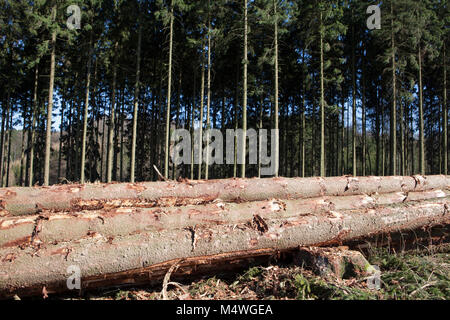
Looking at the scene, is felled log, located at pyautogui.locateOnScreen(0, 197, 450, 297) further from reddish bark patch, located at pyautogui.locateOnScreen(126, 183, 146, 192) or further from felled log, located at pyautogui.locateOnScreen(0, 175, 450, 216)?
reddish bark patch, located at pyautogui.locateOnScreen(126, 183, 146, 192)

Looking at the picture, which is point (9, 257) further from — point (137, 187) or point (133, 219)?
point (137, 187)

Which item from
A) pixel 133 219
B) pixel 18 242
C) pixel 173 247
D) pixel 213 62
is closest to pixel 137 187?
pixel 133 219

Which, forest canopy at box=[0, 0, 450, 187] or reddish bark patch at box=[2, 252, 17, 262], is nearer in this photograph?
reddish bark patch at box=[2, 252, 17, 262]

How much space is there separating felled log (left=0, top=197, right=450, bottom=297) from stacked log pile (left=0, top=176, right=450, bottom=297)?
1 cm

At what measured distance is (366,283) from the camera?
3.06m

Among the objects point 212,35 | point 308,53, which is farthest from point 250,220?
point 308,53

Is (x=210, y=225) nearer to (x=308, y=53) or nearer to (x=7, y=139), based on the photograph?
(x=308, y=53)

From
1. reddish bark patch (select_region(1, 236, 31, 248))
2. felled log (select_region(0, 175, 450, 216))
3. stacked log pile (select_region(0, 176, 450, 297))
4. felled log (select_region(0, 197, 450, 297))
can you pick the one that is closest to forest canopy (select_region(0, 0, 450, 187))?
felled log (select_region(0, 175, 450, 216))

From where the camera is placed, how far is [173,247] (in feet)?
10.3

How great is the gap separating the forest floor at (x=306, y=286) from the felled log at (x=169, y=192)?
1348mm

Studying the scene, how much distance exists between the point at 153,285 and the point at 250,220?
167cm

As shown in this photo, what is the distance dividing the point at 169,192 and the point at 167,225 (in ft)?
2.79

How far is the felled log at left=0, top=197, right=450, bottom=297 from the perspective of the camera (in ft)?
9.15

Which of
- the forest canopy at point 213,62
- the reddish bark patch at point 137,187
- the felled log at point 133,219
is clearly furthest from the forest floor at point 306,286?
the forest canopy at point 213,62
